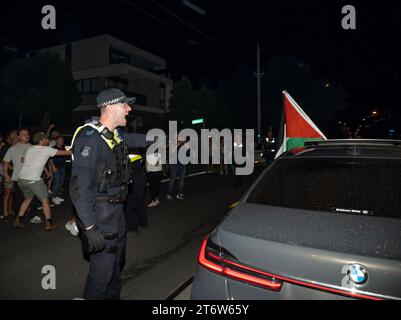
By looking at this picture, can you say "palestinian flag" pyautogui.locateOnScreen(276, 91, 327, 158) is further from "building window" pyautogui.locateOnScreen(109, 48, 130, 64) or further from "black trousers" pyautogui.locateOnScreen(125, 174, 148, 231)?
"building window" pyautogui.locateOnScreen(109, 48, 130, 64)

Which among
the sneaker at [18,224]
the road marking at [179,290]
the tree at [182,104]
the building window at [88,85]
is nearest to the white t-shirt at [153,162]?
the sneaker at [18,224]

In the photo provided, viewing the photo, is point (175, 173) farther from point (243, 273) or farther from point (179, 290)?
point (243, 273)

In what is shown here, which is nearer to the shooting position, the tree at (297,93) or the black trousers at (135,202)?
the black trousers at (135,202)

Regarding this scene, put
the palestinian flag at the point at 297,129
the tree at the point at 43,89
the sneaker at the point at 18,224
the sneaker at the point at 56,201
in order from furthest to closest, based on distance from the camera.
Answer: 1. the tree at the point at 43,89
2. the sneaker at the point at 56,201
3. the sneaker at the point at 18,224
4. the palestinian flag at the point at 297,129

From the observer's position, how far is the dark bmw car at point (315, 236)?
1.60m

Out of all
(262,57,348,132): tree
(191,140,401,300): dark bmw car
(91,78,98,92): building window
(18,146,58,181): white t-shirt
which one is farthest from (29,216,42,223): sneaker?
(262,57,348,132): tree

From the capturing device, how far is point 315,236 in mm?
1842

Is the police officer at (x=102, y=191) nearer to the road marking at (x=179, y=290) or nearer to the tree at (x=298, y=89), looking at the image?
the road marking at (x=179, y=290)

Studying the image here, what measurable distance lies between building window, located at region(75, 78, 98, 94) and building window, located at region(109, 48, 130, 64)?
282cm

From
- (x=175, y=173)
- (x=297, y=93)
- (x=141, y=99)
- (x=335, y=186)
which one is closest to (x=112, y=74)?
(x=141, y=99)

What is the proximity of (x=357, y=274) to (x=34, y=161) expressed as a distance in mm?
5392

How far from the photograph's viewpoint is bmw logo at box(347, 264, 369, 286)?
5.13ft

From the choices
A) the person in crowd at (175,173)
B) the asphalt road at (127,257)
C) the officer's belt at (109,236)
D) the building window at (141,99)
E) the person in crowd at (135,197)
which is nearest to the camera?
the officer's belt at (109,236)

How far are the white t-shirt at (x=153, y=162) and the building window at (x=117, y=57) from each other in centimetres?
3031
